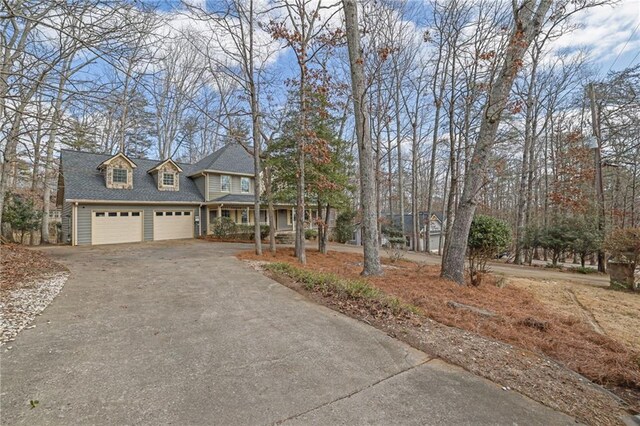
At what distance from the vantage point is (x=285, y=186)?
12305 mm

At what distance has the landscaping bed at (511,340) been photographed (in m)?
2.52

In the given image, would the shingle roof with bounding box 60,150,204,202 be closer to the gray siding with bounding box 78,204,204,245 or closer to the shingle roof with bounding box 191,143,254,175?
the gray siding with bounding box 78,204,204,245

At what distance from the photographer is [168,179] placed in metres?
17.8

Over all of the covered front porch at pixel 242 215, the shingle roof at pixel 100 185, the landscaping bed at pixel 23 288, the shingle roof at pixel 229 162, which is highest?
the shingle roof at pixel 229 162

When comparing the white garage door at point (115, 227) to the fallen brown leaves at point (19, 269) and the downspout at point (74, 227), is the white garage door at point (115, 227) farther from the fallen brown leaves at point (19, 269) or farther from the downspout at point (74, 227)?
the fallen brown leaves at point (19, 269)

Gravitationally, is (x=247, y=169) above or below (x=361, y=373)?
above

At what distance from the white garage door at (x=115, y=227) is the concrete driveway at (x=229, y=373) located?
11951 mm

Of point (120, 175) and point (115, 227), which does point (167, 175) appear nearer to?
point (120, 175)

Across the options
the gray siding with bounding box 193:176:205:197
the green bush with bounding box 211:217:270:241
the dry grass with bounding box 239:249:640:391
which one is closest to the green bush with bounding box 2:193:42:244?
the gray siding with bounding box 193:176:205:197

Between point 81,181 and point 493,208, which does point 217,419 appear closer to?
point 81,181

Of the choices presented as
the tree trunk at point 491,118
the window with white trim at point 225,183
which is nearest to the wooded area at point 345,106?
the tree trunk at point 491,118

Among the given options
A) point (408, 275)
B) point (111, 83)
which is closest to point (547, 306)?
point (408, 275)

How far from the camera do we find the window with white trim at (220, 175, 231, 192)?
19.0 meters

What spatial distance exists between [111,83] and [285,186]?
8.16 meters
